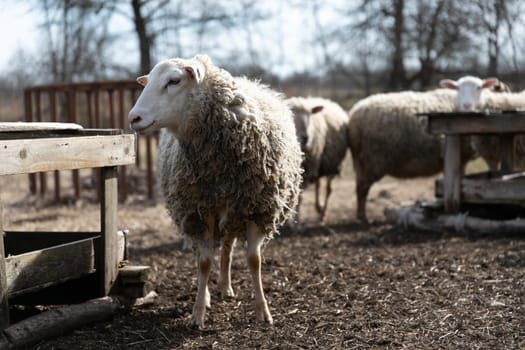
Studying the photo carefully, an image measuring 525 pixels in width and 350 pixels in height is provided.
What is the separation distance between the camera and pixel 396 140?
905cm

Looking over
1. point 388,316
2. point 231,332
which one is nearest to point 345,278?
point 388,316

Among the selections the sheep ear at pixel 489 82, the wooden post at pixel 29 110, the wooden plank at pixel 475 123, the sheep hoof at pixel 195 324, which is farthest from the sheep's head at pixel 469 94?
the wooden post at pixel 29 110

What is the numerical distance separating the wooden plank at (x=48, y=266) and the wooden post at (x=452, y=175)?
16.2 ft

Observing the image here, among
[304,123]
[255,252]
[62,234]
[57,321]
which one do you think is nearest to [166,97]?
[255,252]

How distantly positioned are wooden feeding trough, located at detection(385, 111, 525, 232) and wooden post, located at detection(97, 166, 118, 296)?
4494 mm

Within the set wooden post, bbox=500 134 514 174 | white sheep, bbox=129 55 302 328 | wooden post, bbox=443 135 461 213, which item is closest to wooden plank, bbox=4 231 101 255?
white sheep, bbox=129 55 302 328

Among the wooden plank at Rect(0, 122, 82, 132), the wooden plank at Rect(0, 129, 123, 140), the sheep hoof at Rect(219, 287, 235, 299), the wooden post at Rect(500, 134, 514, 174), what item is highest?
the wooden plank at Rect(0, 122, 82, 132)

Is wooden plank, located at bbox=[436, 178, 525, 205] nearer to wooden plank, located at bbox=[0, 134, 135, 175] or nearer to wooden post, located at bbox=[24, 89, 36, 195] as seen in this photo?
wooden plank, located at bbox=[0, 134, 135, 175]

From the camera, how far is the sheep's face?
404 centimetres

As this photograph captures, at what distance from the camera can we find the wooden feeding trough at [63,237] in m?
3.59

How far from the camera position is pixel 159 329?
4191 millimetres

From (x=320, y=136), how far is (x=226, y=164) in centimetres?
485

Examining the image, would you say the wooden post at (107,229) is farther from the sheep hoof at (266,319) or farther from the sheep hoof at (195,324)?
the sheep hoof at (266,319)

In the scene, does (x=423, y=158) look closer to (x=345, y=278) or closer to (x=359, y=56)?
(x=345, y=278)
